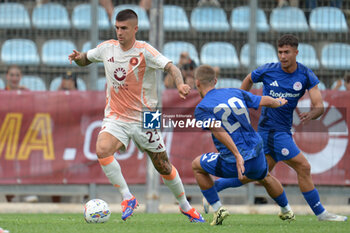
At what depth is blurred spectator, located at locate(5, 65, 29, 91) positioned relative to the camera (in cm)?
1096

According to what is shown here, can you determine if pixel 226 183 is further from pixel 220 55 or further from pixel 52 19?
pixel 52 19

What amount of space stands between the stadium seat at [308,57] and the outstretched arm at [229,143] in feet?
14.7

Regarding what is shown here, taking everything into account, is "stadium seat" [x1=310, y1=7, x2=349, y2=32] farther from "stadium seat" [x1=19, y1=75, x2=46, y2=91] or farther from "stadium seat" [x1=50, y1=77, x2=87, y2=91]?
"stadium seat" [x1=19, y1=75, x2=46, y2=91]

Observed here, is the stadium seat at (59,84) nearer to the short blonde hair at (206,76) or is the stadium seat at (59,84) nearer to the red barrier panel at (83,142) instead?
the red barrier panel at (83,142)

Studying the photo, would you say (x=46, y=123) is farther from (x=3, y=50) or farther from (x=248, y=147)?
(x=248, y=147)

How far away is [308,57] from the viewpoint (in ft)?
36.0

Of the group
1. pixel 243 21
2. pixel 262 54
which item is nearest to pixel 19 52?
pixel 243 21

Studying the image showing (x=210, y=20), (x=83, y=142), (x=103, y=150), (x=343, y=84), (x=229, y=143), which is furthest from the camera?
(x=210, y=20)

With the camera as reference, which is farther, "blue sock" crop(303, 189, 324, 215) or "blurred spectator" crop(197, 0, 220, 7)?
"blurred spectator" crop(197, 0, 220, 7)

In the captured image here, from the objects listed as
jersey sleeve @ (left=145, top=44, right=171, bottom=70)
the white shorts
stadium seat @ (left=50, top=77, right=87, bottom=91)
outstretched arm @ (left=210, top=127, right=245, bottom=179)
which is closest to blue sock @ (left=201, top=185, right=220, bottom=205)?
the white shorts

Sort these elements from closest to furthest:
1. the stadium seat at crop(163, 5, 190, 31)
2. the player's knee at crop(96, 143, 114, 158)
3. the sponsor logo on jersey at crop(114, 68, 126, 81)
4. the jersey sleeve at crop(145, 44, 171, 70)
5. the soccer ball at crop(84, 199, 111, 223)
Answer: the soccer ball at crop(84, 199, 111, 223) → the player's knee at crop(96, 143, 114, 158) → the jersey sleeve at crop(145, 44, 171, 70) → the sponsor logo on jersey at crop(114, 68, 126, 81) → the stadium seat at crop(163, 5, 190, 31)

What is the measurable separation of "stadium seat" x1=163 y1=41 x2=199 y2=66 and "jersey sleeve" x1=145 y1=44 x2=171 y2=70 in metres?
3.58

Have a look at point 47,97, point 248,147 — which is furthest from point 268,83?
point 47,97

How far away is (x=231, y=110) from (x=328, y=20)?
15.5 ft
